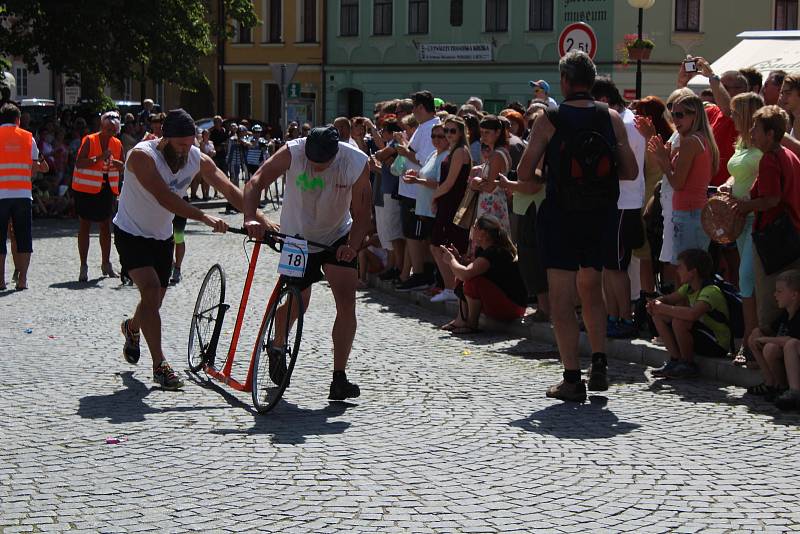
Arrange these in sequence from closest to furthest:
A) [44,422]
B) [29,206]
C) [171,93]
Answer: [44,422] → [29,206] → [171,93]

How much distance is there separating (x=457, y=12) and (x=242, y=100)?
14.6 m

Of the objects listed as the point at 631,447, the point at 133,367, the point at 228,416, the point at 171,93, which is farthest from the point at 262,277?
the point at 171,93

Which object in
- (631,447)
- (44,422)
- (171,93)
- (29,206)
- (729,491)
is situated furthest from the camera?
(171,93)

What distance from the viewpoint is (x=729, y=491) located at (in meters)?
6.99

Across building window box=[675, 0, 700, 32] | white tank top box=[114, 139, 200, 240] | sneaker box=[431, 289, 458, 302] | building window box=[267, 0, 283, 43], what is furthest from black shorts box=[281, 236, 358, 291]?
building window box=[267, 0, 283, 43]

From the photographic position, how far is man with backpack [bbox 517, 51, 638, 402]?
368 inches

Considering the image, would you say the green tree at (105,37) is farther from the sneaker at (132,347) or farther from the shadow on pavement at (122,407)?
the shadow on pavement at (122,407)

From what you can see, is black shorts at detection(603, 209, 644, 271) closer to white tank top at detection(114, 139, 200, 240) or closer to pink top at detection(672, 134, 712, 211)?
pink top at detection(672, 134, 712, 211)

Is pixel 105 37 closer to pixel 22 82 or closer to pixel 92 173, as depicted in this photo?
pixel 92 173

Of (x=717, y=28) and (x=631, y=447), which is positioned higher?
(x=717, y=28)

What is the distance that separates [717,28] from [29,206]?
37991 millimetres

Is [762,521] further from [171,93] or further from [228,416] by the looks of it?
[171,93]

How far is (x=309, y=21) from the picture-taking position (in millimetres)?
64062

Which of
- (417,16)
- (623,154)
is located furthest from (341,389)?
(417,16)
